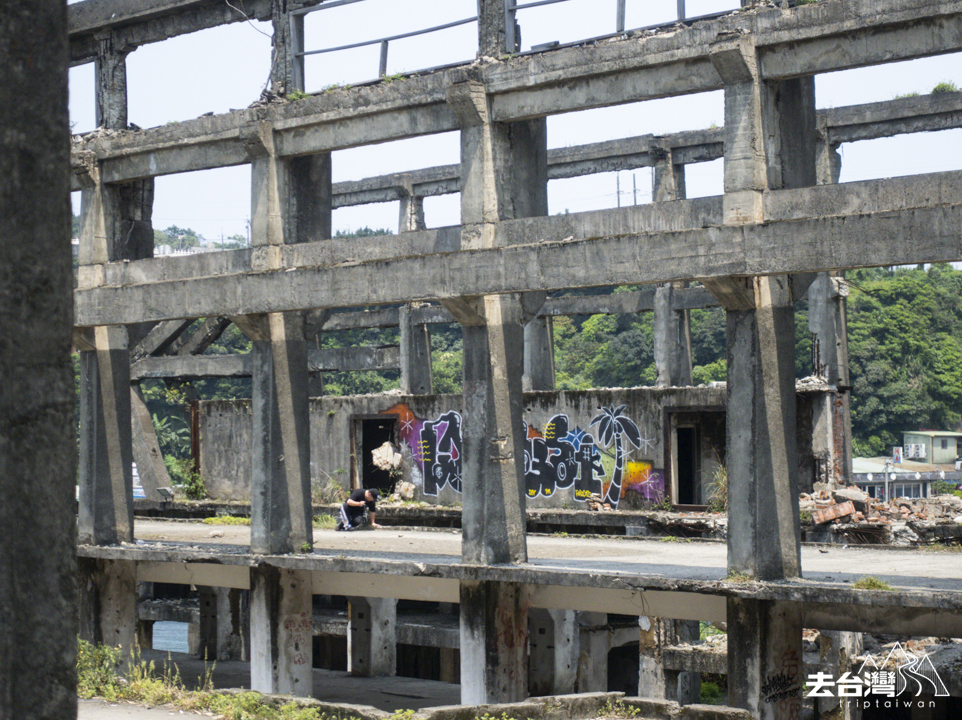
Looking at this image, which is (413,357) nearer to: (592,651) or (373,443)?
(373,443)

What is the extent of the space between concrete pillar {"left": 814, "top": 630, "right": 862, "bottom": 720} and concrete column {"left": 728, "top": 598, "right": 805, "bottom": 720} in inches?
134

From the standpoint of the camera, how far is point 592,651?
1870 centimetres

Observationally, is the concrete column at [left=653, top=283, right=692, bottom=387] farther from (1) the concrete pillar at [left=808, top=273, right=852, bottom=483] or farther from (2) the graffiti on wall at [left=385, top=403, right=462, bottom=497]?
(2) the graffiti on wall at [left=385, top=403, right=462, bottom=497]

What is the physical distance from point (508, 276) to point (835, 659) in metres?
7.41

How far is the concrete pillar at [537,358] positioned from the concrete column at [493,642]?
1222 centimetres

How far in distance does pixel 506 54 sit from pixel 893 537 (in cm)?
1051

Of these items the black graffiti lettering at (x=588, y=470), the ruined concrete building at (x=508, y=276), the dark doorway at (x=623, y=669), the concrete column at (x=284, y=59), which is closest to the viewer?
the ruined concrete building at (x=508, y=276)

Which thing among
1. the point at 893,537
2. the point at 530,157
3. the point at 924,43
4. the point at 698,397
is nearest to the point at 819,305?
the point at 698,397

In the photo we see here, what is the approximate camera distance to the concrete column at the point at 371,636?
21375 millimetres

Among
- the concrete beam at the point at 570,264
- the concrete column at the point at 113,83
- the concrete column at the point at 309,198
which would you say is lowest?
the concrete beam at the point at 570,264

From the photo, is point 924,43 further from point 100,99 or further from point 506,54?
point 100,99

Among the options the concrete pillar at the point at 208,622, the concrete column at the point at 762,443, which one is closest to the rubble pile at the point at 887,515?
the concrete column at the point at 762,443

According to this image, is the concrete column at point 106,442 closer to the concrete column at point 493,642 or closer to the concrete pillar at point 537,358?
the concrete column at point 493,642

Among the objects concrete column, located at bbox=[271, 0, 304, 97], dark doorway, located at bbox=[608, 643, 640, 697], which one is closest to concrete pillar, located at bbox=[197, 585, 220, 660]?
dark doorway, located at bbox=[608, 643, 640, 697]
